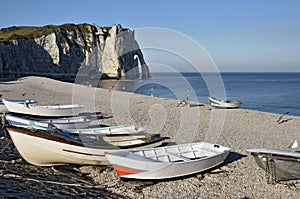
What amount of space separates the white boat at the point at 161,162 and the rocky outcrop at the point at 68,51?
55.8m

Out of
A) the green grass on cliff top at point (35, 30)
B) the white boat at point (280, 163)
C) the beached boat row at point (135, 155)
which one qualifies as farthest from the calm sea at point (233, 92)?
the green grass on cliff top at point (35, 30)

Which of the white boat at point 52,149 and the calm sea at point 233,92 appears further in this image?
the calm sea at point 233,92

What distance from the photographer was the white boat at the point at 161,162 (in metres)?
8.48

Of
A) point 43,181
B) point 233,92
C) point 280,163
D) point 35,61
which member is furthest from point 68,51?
point 280,163

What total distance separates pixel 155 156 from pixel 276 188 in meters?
3.68

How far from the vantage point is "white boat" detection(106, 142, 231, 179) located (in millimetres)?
8484

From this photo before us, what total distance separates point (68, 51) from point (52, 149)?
268ft

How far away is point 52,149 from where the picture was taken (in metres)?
9.22

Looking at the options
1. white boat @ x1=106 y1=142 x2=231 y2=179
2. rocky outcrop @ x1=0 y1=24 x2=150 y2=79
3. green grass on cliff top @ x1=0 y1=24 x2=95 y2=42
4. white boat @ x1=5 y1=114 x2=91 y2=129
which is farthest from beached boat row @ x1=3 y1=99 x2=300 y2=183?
green grass on cliff top @ x1=0 y1=24 x2=95 y2=42

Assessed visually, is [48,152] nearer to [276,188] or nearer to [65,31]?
[276,188]

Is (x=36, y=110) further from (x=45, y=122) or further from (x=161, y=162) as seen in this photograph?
(x=161, y=162)

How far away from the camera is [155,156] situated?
9.86 meters

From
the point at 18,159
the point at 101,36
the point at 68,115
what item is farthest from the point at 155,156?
the point at 101,36

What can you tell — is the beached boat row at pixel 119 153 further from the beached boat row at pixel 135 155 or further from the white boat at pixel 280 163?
the white boat at pixel 280 163
